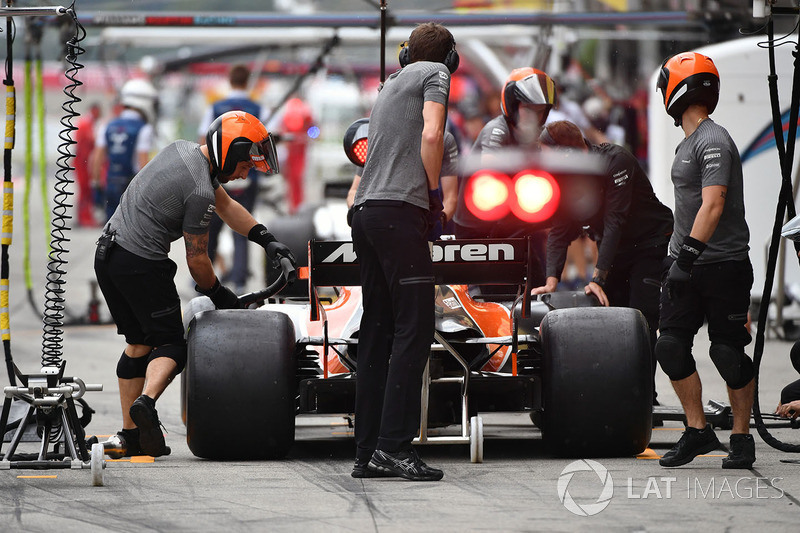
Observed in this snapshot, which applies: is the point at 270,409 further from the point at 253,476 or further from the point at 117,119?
the point at 117,119

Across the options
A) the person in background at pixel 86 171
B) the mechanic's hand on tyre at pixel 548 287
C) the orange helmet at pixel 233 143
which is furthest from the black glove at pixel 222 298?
the person in background at pixel 86 171

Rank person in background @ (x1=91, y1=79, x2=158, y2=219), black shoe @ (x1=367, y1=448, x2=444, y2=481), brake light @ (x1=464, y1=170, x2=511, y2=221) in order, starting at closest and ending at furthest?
black shoe @ (x1=367, y1=448, x2=444, y2=481) → brake light @ (x1=464, y1=170, x2=511, y2=221) → person in background @ (x1=91, y1=79, x2=158, y2=219)

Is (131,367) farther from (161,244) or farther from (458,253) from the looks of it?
(458,253)

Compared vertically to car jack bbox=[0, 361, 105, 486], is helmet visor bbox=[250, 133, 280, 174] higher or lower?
higher

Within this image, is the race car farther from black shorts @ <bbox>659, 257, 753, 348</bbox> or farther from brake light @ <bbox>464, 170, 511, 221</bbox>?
brake light @ <bbox>464, 170, 511, 221</bbox>

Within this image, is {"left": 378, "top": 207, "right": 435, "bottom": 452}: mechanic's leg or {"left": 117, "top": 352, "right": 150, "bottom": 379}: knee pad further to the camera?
{"left": 117, "top": 352, "right": 150, "bottom": 379}: knee pad

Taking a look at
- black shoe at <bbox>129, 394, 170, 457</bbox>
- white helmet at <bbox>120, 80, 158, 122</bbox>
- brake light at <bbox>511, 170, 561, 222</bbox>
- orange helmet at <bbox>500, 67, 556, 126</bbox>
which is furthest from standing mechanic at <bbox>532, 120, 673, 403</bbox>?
white helmet at <bbox>120, 80, 158, 122</bbox>

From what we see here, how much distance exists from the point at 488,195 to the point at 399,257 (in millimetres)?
2884

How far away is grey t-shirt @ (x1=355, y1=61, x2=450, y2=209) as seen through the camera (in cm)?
602

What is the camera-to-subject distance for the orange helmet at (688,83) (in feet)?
21.2

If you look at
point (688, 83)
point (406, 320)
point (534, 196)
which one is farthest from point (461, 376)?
point (534, 196)

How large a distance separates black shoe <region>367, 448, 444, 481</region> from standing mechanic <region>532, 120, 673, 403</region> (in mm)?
2120

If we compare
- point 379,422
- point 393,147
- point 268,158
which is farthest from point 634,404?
point 268,158

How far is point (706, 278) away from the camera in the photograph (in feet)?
20.7
